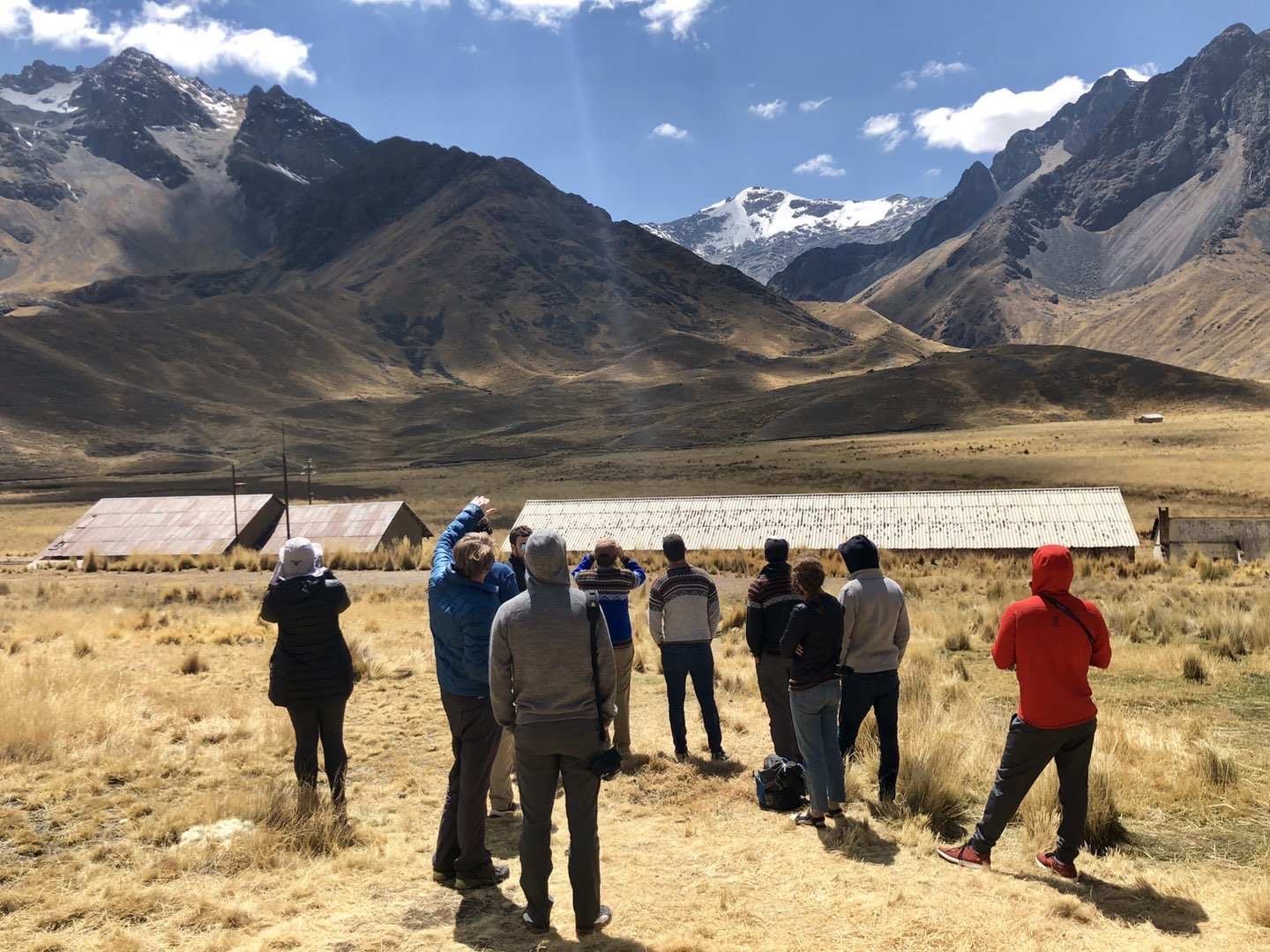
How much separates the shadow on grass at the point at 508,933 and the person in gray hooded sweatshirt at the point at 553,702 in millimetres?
89

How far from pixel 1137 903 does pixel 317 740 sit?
527 centimetres

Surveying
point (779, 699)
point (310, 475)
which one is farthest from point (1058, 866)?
point (310, 475)

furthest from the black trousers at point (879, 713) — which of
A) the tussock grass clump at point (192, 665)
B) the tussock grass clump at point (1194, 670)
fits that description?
the tussock grass clump at point (192, 665)

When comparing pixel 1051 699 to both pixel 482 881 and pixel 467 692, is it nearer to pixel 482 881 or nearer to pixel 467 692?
pixel 467 692

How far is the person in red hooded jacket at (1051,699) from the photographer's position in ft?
17.7

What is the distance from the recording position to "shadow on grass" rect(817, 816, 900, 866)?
5898 mm

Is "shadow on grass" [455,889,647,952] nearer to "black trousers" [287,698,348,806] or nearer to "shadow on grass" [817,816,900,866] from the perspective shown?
"shadow on grass" [817,816,900,866]

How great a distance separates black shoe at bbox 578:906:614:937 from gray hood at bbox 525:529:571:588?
1.79 m

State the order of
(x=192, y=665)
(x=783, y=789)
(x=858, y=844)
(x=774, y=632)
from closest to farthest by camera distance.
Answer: (x=858, y=844), (x=783, y=789), (x=774, y=632), (x=192, y=665)

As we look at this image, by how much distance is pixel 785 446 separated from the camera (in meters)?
75.8

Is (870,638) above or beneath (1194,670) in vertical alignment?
above

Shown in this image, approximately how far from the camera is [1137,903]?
521cm

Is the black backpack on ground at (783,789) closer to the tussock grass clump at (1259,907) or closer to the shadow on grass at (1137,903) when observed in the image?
the shadow on grass at (1137,903)

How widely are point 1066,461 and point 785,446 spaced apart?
24585mm
